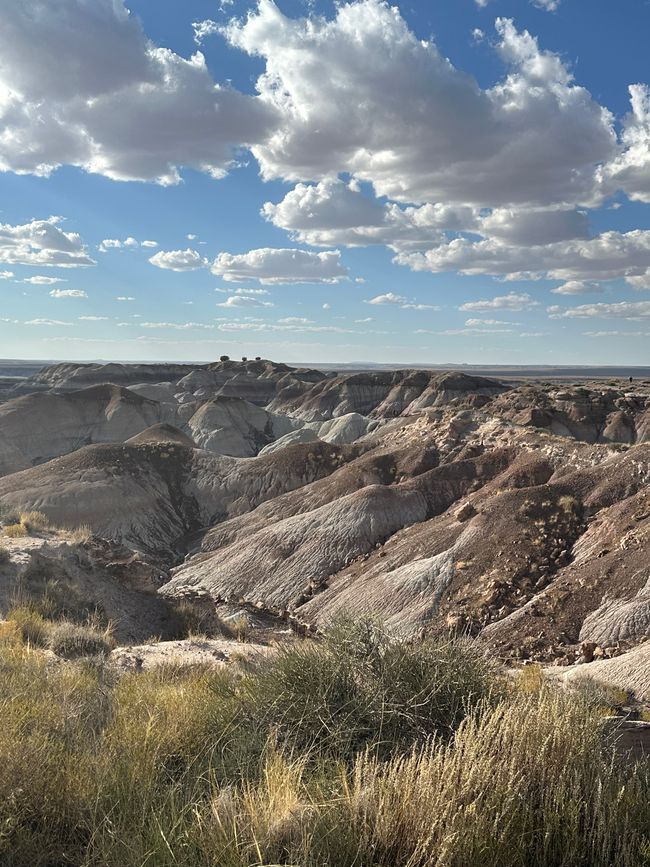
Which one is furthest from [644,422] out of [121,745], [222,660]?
[121,745]

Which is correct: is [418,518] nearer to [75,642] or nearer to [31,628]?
[31,628]

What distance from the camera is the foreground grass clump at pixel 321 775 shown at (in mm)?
4039

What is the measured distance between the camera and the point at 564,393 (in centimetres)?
7500

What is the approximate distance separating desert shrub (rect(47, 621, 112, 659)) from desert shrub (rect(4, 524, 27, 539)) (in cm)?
1230

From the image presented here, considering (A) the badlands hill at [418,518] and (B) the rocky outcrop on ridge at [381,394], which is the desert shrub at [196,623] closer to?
(A) the badlands hill at [418,518]

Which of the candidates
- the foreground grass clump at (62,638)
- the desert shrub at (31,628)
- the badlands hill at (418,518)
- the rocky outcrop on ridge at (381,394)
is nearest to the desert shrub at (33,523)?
the badlands hill at (418,518)

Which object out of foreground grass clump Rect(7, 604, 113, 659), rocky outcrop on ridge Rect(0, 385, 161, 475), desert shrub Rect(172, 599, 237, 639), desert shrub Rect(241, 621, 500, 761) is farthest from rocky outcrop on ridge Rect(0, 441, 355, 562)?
desert shrub Rect(241, 621, 500, 761)

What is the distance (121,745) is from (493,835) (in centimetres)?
330

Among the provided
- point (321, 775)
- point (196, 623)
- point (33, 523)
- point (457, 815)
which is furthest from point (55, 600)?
point (457, 815)

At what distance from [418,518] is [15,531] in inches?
788

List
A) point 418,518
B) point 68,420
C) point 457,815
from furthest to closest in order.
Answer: point 68,420 < point 418,518 < point 457,815

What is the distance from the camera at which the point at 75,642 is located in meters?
11.8

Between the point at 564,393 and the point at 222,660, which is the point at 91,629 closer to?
the point at 222,660

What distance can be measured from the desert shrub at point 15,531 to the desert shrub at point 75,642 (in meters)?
12.3
